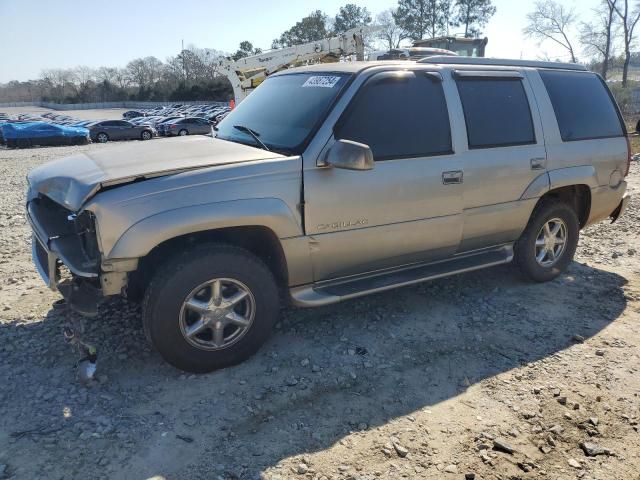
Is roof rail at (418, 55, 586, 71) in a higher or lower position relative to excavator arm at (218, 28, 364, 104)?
lower

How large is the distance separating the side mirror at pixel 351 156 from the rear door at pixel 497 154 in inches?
44.7

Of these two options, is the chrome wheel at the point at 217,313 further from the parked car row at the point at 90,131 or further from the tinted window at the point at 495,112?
the parked car row at the point at 90,131

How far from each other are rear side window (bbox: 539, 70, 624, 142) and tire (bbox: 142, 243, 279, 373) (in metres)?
3.14

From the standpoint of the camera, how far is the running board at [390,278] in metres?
3.65

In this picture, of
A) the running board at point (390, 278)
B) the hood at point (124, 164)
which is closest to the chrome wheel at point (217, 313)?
the running board at point (390, 278)

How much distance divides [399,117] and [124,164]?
6.46 feet

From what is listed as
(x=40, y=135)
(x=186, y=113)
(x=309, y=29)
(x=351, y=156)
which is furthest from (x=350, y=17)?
(x=351, y=156)

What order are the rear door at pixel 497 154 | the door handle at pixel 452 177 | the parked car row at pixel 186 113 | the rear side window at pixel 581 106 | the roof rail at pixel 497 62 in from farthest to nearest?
the parked car row at pixel 186 113
the rear side window at pixel 581 106
the roof rail at pixel 497 62
the rear door at pixel 497 154
the door handle at pixel 452 177

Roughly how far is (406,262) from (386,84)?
1.37 meters

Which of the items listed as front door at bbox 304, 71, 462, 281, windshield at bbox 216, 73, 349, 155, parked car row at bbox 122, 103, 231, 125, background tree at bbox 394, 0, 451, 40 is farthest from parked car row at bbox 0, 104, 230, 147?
background tree at bbox 394, 0, 451, 40

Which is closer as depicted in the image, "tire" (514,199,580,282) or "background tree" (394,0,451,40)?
"tire" (514,199,580,282)

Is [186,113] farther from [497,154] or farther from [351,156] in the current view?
[351,156]

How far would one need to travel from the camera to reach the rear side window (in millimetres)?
4762

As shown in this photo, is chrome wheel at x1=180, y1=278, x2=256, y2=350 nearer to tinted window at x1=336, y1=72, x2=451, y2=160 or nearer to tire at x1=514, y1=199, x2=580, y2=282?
tinted window at x1=336, y1=72, x2=451, y2=160
